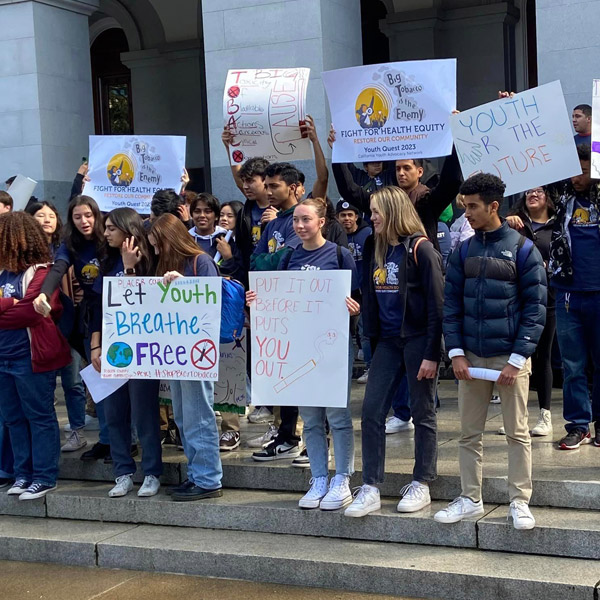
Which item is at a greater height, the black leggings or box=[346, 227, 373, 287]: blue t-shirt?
box=[346, 227, 373, 287]: blue t-shirt

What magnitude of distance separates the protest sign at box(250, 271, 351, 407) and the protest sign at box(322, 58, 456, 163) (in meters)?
1.39

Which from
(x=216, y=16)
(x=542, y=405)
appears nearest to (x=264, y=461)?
(x=542, y=405)

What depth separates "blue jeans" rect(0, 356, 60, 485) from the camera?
682 cm

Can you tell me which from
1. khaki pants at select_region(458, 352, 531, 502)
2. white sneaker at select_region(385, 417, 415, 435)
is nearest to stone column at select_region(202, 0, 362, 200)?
white sneaker at select_region(385, 417, 415, 435)

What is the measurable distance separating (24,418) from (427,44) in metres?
10.3

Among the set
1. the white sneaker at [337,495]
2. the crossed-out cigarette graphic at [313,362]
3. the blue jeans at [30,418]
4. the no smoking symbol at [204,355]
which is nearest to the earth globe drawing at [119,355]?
the no smoking symbol at [204,355]

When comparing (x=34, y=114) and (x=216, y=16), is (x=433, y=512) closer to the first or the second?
(x=216, y=16)

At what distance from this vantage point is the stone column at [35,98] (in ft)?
40.7

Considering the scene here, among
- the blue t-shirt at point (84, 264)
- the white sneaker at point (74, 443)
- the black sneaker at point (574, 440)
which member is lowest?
the white sneaker at point (74, 443)

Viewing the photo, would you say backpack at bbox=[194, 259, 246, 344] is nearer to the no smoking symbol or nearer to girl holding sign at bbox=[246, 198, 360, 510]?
the no smoking symbol

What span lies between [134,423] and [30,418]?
0.74 m

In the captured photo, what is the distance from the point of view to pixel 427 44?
50.2 ft

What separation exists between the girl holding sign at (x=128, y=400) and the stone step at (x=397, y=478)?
23 centimetres

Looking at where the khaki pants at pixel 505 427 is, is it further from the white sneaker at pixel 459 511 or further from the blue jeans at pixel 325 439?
the blue jeans at pixel 325 439
